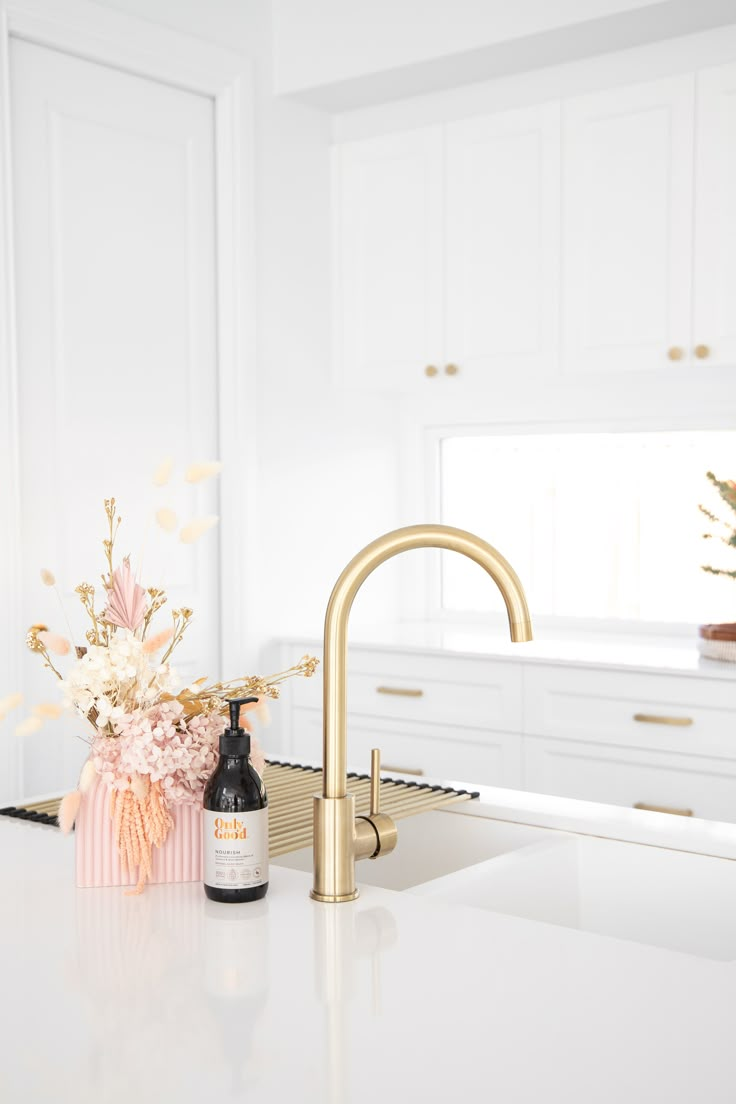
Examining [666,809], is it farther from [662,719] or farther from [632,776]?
[662,719]

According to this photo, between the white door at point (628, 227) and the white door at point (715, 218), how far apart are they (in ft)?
0.10

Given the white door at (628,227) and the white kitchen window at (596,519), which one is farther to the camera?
Answer: the white kitchen window at (596,519)

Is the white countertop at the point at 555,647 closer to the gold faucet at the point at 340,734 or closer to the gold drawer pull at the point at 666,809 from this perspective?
the gold drawer pull at the point at 666,809

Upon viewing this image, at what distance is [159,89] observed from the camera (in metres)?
3.12

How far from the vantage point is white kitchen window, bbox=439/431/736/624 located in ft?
11.2

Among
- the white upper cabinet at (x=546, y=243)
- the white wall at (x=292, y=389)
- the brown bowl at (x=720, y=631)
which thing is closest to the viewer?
the brown bowl at (x=720, y=631)

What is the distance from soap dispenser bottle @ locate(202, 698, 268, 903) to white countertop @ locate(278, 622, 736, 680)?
5.66 feet

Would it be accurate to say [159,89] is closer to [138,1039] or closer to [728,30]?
[728,30]

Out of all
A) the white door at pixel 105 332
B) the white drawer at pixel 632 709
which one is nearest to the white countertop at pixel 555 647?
the white drawer at pixel 632 709

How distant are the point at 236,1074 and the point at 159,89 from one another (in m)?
2.83

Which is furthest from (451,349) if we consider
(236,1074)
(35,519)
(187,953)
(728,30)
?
(236,1074)

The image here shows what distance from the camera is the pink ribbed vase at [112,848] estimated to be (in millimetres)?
1221

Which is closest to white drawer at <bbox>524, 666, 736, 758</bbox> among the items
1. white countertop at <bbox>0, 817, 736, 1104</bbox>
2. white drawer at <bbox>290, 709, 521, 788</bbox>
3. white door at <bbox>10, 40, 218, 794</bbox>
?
white drawer at <bbox>290, 709, 521, 788</bbox>

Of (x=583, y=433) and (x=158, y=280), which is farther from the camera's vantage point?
(x=583, y=433)
